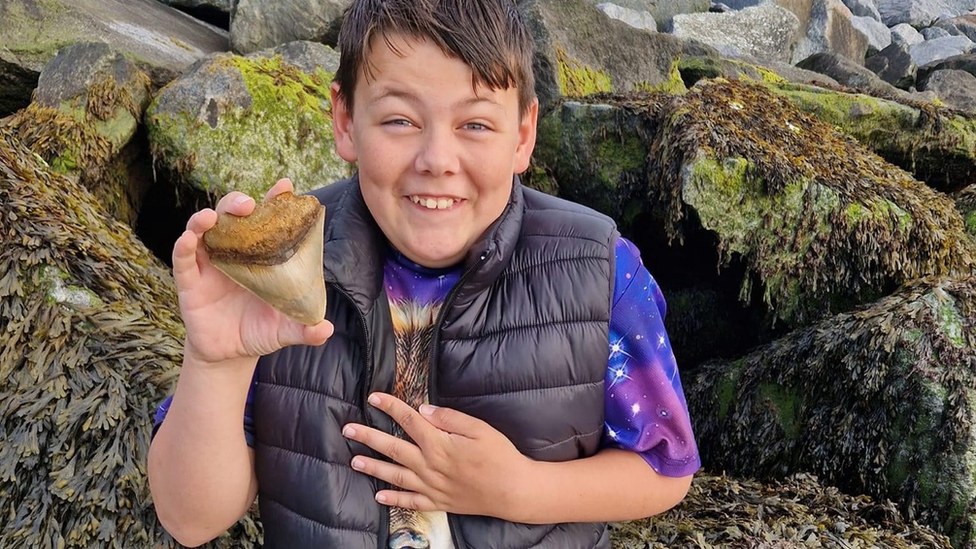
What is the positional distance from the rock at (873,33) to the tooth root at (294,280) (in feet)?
62.6

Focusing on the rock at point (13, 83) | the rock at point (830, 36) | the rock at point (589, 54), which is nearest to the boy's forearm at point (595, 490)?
the rock at point (589, 54)

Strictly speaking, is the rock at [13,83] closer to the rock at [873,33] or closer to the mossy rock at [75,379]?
the mossy rock at [75,379]

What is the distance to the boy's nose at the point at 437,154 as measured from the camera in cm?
179

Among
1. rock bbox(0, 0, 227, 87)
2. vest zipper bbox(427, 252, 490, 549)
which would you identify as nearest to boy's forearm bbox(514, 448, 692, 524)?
vest zipper bbox(427, 252, 490, 549)

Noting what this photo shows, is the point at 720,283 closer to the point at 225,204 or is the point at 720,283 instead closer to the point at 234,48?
the point at 225,204

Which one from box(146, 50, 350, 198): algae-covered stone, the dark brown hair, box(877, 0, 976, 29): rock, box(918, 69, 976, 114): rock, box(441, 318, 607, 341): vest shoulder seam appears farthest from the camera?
box(877, 0, 976, 29): rock

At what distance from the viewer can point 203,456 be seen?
174 centimetres

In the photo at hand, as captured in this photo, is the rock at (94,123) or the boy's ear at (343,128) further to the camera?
the rock at (94,123)

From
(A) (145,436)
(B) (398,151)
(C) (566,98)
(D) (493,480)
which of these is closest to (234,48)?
(C) (566,98)

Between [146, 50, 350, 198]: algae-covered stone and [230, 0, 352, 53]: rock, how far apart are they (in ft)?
4.07

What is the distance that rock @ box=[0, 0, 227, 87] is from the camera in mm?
4742

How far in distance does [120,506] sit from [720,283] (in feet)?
11.5

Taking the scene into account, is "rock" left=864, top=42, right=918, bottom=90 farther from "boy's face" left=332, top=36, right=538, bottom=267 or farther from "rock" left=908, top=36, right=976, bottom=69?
"boy's face" left=332, top=36, right=538, bottom=267

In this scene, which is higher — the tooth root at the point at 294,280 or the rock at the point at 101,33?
the tooth root at the point at 294,280
